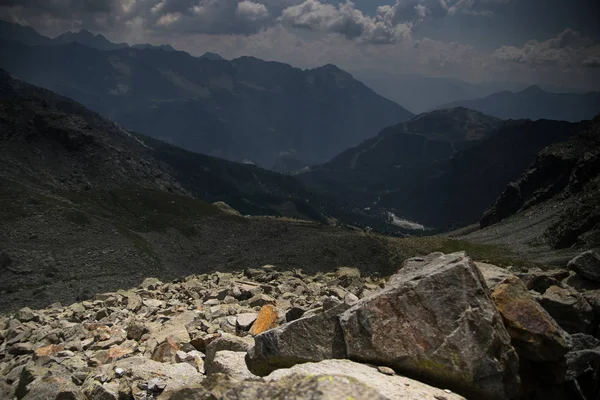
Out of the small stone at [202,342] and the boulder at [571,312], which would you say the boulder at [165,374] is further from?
the boulder at [571,312]

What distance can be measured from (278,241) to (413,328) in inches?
2812

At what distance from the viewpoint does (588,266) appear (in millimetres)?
17719

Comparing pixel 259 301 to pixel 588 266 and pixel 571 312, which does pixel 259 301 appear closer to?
pixel 571 312

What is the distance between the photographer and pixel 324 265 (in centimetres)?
6731

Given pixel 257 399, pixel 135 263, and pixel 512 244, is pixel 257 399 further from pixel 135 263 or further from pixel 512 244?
pixel 512 244

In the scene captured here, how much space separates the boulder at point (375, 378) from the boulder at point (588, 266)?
39.4 feet

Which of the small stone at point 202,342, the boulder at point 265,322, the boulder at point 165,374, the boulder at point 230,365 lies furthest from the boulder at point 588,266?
the boulder at point 165,374

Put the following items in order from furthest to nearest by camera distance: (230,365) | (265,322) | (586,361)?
(265,322)
(586,361)
(230,365)

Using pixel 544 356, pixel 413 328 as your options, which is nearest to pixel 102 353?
pixel 413 328

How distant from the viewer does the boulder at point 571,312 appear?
13578mm

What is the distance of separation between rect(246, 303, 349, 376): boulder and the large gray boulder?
0.47 meters

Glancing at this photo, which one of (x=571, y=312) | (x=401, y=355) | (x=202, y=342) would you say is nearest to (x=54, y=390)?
(x=202, y=342)

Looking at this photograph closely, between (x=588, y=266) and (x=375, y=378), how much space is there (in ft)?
44.9

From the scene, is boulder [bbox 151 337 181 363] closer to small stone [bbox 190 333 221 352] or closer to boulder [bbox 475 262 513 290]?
small stone [bbox 190 333 221 352]
